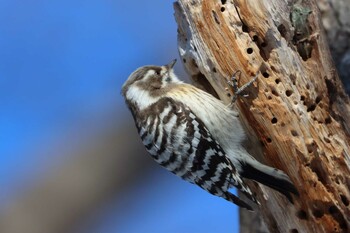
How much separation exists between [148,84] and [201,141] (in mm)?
539

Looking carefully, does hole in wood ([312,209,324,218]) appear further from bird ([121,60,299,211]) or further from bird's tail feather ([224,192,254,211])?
bird's tail feather ([224,192,254,211])

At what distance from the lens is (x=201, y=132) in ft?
11.8

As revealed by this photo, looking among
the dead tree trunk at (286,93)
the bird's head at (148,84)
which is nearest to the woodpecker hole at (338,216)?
the dead tree trunk at (286,93)

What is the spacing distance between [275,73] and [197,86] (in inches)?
21.5

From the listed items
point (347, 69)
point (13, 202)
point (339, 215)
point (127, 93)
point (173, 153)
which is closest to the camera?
point (339, 215)

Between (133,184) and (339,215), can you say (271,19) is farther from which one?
(133,184)

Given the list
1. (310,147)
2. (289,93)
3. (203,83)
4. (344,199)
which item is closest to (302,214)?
(344,199)

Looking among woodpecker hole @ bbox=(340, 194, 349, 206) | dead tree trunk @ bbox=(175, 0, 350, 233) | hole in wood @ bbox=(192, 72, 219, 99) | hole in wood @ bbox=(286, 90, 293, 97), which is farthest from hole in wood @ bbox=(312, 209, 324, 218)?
hole in wood @ bbox=(192, 72, 219, 99)

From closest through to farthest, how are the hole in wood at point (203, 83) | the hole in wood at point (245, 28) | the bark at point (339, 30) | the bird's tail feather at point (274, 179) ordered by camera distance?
1. the bird's tail feather at point (274, 179)
2. the hole in wood at point (245, 28)
3. the hole in wood at point (203, 83)
4. the bark at point (339, 30)

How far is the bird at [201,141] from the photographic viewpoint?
3482mm

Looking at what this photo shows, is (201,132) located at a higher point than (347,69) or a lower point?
higher

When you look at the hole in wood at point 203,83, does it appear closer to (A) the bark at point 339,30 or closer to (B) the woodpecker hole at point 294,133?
(B) the woodpecker hole at point 294,133

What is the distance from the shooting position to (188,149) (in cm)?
357

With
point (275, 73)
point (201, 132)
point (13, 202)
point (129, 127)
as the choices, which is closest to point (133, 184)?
point (129, 127)
